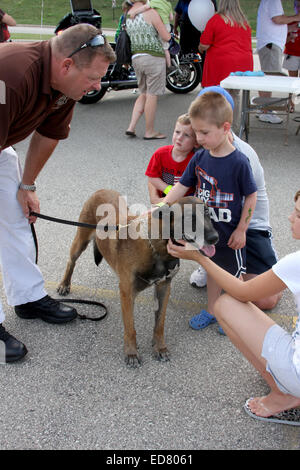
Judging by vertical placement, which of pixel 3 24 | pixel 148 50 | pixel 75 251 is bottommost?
pixel 75 251

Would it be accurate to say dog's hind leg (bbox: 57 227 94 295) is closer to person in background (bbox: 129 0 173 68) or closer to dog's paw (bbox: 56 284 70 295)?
dog's paw (bbox: 56 284 70 295)

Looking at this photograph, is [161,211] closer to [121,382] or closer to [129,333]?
[129,333]

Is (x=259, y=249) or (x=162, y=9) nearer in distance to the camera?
(x=259, y=249)

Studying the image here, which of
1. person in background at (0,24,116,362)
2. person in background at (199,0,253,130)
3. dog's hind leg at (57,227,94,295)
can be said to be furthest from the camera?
person in background at (199,0,253,130)

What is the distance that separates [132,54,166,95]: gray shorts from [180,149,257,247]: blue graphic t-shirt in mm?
4144

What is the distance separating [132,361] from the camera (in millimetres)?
2883

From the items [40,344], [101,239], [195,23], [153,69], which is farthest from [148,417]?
[195,23]

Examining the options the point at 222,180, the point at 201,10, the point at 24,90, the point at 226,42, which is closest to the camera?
the point at 24,90

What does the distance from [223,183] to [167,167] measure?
788 millimetres

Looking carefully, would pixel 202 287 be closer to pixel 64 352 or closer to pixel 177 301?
pixel 177 301

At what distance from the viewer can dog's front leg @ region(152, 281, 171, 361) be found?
116 inches

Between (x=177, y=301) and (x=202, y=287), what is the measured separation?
294 millimetres

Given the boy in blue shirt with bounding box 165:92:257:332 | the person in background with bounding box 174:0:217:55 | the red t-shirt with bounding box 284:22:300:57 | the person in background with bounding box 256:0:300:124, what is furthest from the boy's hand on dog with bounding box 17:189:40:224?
the red t-shirt with bounding box 284:22:300:57

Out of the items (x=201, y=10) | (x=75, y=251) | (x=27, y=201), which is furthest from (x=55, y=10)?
(x=27, y=201)
